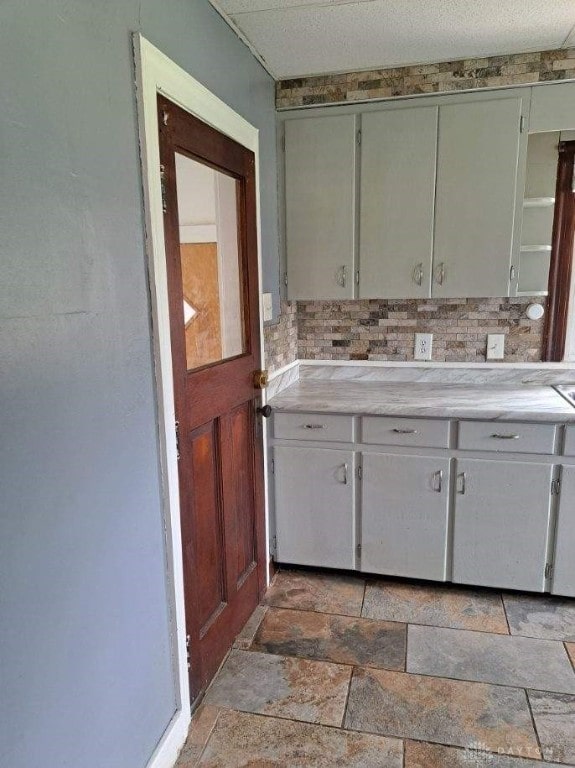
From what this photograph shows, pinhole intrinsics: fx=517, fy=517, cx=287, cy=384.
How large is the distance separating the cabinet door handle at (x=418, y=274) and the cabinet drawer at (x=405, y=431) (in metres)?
0.69

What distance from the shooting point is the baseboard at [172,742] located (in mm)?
1519

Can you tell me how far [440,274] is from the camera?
97.8 inches

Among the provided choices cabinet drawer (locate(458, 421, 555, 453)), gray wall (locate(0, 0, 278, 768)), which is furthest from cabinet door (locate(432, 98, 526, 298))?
gray wall (locate(0, 0, 278, 768))

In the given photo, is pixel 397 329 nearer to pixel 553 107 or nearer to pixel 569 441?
pixel 569 441

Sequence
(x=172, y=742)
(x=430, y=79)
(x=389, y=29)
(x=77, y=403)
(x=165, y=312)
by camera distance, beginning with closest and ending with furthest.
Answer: (x=77, y=403)
(x=165, y=312)
(x=172, y=742)
(x=389, y=29)
(x=430, y=79)

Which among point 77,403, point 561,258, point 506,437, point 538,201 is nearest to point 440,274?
point 538,201

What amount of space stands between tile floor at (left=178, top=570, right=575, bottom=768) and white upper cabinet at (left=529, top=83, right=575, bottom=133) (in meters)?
2.13

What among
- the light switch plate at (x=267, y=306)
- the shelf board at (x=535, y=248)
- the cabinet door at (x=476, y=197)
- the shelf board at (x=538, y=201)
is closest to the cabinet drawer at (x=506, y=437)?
the cabinet door at (x=476, y=197)

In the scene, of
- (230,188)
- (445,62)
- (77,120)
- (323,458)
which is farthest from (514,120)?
(77,120)

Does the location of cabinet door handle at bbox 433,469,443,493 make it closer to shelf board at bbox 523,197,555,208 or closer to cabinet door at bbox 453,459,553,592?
cabinet door at bbox 453,459,553,592

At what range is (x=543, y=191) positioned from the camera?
2590mm

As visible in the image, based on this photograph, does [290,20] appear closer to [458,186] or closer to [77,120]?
[458,186]

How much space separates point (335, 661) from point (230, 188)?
188 centimetres

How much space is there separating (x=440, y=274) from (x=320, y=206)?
676 mm
